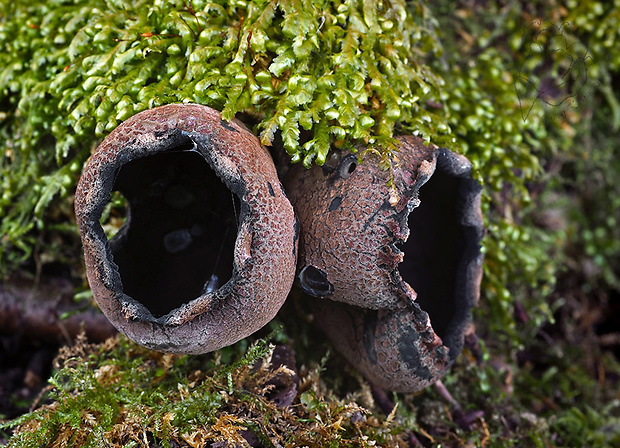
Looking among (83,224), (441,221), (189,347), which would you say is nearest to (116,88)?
(83,224)

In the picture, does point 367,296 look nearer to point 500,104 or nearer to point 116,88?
point 116,88

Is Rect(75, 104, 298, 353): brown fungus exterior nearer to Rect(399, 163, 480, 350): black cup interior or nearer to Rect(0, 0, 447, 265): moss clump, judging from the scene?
Rect(0, 0, 447, 265): moss clump

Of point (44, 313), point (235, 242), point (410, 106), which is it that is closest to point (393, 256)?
point (235, 242)

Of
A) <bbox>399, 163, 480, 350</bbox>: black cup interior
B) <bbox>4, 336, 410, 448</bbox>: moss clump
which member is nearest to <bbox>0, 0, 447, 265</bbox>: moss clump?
<bbox>399, 163, 480, 350</bbox>: black cup interior

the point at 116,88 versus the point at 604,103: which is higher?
the point at 604,103

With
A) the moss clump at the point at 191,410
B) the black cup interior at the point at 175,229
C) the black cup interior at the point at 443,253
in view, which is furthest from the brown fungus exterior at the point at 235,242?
the black cup interior at the point at 443,253
